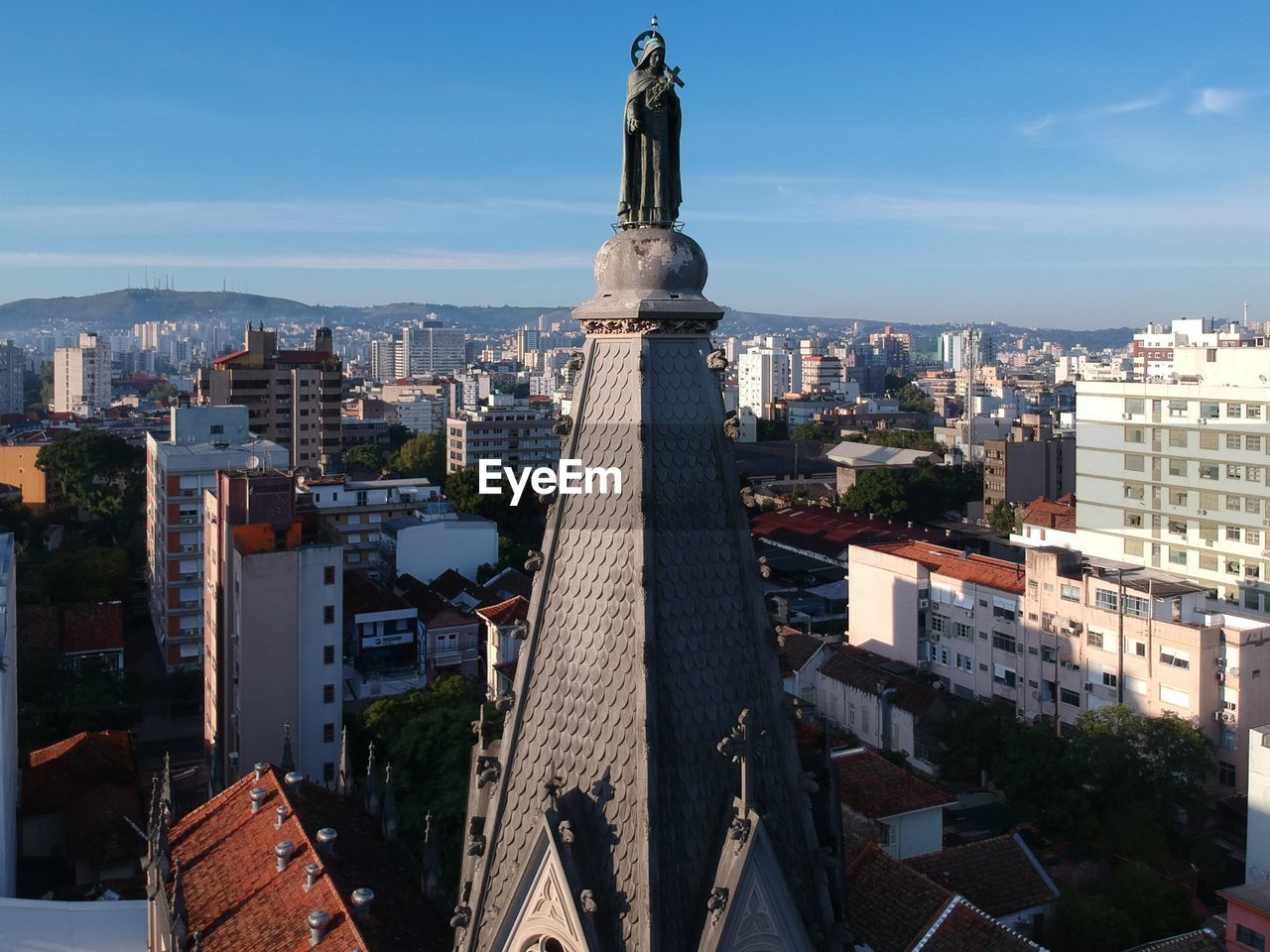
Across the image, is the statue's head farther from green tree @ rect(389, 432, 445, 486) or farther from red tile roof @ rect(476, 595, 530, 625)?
green tree @ rect(389, 432, 445, 486)

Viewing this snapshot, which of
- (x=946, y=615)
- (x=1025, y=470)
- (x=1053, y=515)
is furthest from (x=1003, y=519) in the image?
(x=946, y=615)

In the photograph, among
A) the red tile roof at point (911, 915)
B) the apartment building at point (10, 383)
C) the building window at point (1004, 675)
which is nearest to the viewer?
the red tile roof at point (911, 915)

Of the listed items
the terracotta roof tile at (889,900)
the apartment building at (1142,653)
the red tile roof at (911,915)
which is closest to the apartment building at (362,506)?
the apartment building at (1142,653)

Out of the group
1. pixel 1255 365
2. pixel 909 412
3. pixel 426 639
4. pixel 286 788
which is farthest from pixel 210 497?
pixel 909 412

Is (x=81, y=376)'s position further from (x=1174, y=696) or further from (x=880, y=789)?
(x=880, y=789)

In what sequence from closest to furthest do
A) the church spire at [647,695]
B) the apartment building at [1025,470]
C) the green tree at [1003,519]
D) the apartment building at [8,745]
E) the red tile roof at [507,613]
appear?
1. the church spire at [647,695]
2. the apartment building at [8,745]
3. the red tile roof at [507,613]
4. the green tree at [1003,519]
5. the apartment building at [1025,470]

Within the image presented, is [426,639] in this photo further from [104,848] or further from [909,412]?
[909,412]

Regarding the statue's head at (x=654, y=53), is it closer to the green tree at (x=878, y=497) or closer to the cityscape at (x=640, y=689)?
the cityscape at (x=640, y=689)

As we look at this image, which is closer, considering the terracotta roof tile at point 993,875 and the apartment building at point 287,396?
the terracotta roof tile at point 993,875
